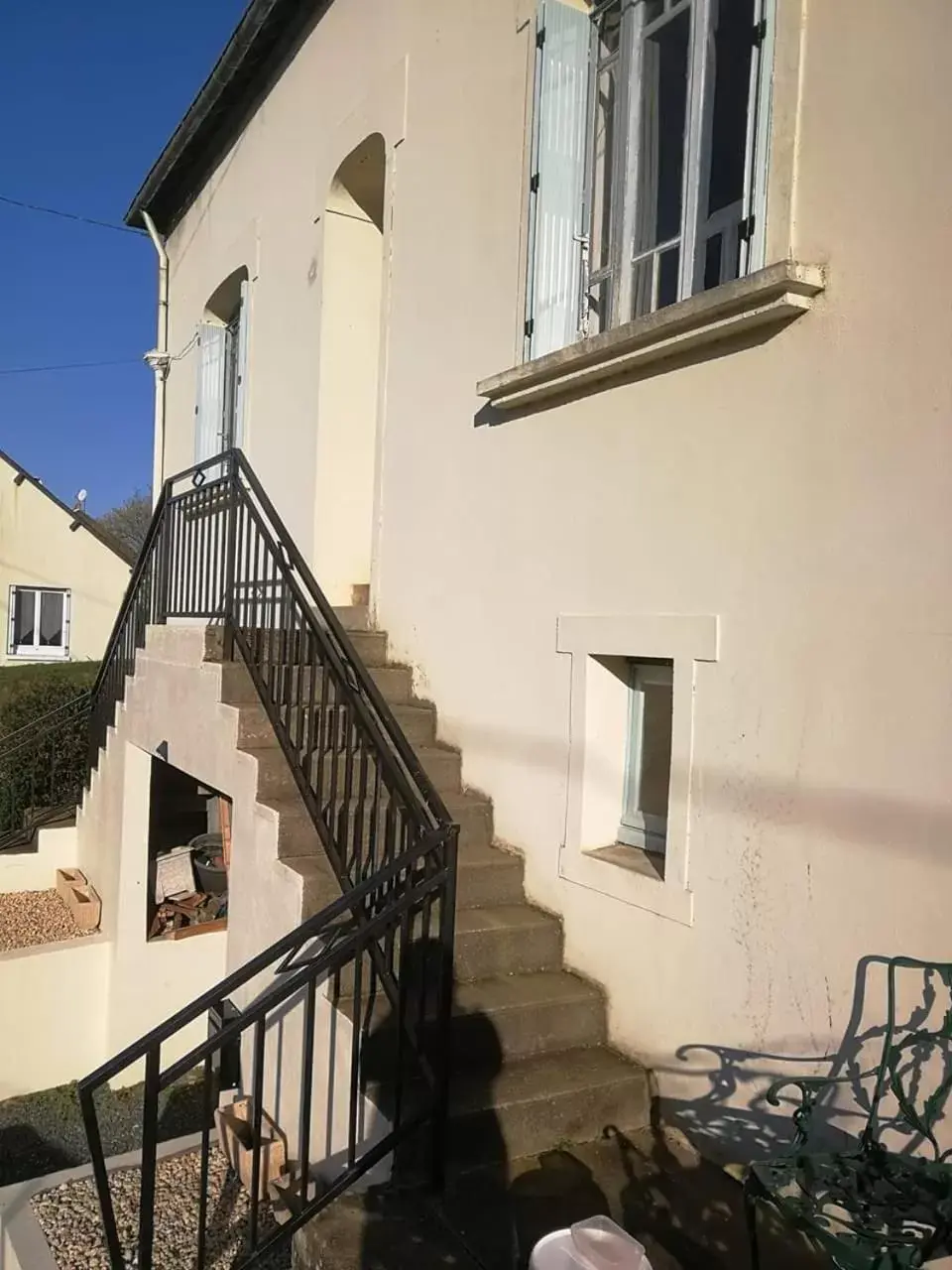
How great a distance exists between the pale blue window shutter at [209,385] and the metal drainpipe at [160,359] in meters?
1.22

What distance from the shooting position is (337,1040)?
12.2 feet

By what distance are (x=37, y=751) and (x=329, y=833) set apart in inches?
278

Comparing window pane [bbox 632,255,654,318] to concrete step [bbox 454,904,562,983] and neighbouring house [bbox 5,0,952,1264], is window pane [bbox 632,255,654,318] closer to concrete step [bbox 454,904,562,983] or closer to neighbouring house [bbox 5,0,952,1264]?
neighbouring house [bbox 5,0,952,1264]

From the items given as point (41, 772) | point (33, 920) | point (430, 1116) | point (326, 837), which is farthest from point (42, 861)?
point (430, 1116)

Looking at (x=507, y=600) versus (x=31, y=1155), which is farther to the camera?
(x=31, y=1155)

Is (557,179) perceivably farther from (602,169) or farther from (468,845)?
(468,845)

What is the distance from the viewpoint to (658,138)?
4250mm

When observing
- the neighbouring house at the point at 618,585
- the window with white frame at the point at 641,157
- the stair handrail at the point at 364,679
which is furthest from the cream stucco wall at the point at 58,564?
the window with white frame at the point at 641,157

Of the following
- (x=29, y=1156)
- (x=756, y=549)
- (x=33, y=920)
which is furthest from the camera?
(x=33, y=920)

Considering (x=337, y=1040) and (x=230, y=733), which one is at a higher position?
(x=230, y=733)

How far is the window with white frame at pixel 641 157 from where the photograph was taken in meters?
3.75

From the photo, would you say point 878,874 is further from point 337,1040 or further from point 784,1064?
point 337,1040

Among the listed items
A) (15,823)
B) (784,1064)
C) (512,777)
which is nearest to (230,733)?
(512,777)

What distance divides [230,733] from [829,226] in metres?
3.42
